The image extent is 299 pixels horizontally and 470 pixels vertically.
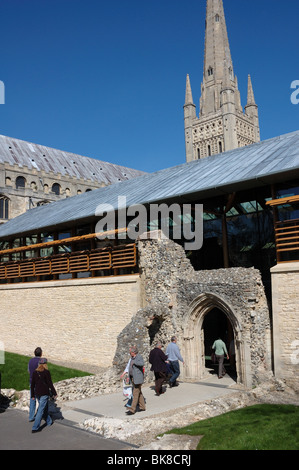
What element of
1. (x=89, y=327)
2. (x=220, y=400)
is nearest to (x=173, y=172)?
(x=89, y=327)

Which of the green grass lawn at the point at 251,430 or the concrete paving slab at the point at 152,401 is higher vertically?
the green grass lawn at the point at 251,430

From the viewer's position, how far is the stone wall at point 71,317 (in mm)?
16469

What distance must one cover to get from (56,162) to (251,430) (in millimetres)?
51932

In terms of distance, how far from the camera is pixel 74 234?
2086 cm

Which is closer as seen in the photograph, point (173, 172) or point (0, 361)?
point (0, 361)

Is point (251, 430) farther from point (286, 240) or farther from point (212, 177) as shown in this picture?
point (212, 177)

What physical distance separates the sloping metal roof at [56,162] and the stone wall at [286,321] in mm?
41757

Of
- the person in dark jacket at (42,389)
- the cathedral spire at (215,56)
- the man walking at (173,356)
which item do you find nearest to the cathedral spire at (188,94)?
the cathedral spire at (215,56)

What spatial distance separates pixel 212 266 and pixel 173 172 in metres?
6.12

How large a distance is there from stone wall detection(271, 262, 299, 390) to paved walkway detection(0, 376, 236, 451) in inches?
66.2

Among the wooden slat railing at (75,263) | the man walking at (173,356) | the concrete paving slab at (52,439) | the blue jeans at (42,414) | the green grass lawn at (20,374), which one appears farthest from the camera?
the wooden slat railing at (75,263)

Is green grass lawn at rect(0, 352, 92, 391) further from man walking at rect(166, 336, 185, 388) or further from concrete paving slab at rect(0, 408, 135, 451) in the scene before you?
concrete paving slab at rect(0, 408, 135, 451)

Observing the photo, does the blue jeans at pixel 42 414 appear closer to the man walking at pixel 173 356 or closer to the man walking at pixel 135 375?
the man walking at pixel 135 375
